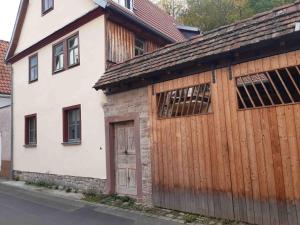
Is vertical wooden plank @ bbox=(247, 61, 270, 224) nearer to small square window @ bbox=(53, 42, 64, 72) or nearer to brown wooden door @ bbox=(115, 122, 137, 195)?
brown wooden door @ bbox=(115, 122, 137, 195)

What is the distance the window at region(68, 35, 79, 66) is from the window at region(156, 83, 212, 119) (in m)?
5.21

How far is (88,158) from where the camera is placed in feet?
39.2

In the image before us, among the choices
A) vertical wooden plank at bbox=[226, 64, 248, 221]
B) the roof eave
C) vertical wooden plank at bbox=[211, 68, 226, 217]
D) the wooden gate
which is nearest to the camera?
the wooden gate

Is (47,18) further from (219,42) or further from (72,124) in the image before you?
(219,42)

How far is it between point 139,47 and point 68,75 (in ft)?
9.82

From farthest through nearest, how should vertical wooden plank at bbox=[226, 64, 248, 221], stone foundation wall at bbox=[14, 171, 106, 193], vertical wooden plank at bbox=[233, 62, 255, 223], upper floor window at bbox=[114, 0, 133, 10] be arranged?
upper floor window at bbox=[114, 0, 133, 10] → stone foundation wall at bbox=[14, 171, 106, 193] → vertical wooden plank at bbox=[226, 64, 248, 221] → vertical wooden plank at bbox=[233, 62, 255, 223]

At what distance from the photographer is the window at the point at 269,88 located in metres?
6.71

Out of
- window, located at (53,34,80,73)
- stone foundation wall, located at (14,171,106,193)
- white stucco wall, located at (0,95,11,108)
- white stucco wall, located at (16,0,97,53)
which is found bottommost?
stone foundation wall, located at (14,171,106,193)

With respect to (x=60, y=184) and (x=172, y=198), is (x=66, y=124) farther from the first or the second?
(x=172, y=198)

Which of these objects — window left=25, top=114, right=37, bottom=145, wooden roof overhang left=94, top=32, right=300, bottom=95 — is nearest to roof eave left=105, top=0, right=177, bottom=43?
wooden roof overhang left=94, top=32, right=300, bottom=95

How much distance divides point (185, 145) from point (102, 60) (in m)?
4.79

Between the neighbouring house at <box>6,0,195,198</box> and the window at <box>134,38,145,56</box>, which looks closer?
the neighbouring house at <box>6,0,195,198</box>

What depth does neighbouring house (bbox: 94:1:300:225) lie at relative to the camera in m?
6.64

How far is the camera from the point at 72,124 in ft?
43.8
